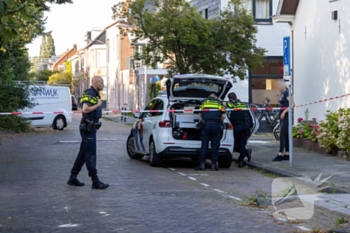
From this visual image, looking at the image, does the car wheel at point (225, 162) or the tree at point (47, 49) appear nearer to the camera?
the car wheel at point (225, 162)

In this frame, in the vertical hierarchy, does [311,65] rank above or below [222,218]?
above

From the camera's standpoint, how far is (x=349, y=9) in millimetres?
18562

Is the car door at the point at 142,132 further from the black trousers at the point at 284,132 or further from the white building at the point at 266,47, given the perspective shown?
the white building at the point at 266,47

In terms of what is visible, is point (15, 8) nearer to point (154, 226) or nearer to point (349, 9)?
point (154, 226)

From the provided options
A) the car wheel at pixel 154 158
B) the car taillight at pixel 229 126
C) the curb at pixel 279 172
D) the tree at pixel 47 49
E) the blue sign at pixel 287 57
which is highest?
the tree at pixel 47 49

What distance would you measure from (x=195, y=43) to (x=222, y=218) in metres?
14.8

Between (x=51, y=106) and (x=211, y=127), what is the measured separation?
732 inches

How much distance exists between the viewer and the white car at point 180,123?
15234 millimetres

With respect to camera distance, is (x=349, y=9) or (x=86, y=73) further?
(x=86, y=73)

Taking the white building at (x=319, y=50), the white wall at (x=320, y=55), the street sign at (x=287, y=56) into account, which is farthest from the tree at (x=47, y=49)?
the street sign at (x=287, y=56)

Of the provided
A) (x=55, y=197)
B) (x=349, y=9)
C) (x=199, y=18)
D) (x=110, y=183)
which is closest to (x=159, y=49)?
(x=199, y=18)

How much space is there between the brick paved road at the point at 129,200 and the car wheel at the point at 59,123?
14558mm

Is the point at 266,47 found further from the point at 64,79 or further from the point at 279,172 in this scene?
the point at 64,79

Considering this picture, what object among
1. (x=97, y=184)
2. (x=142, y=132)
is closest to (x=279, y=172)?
(x=142, y=132)
